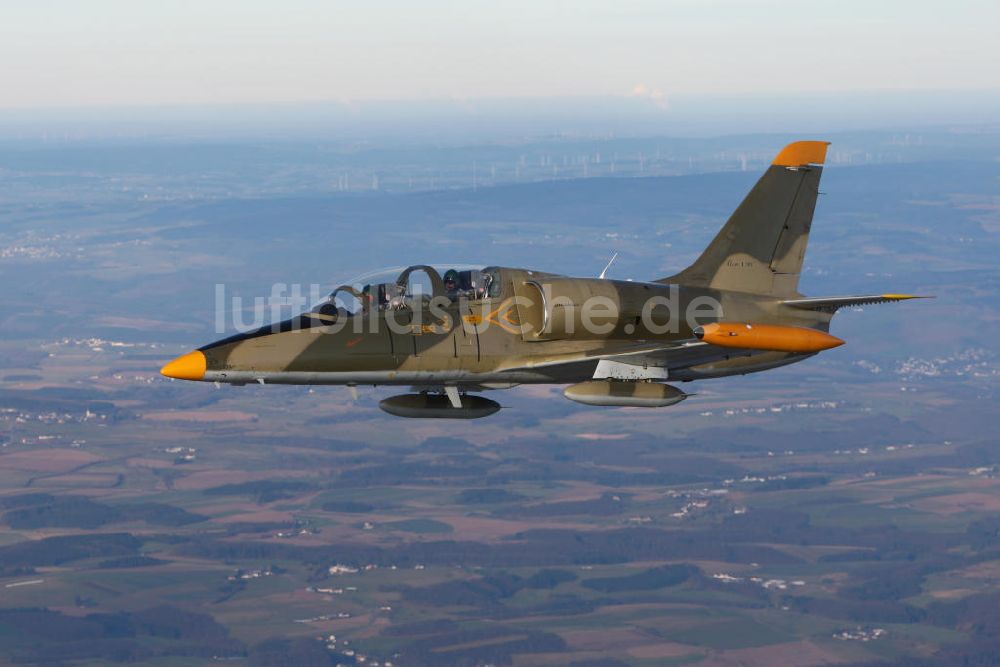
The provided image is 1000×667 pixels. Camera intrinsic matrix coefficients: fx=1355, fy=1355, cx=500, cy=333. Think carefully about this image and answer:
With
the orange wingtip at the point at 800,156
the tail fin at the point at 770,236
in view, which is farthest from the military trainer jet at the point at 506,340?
the orange wingtip at the point at 800,156

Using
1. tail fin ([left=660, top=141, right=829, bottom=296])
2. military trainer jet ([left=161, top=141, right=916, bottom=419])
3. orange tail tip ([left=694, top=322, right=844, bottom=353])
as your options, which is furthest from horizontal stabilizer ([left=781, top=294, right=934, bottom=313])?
orange tail tip ([left=694, top=322, right=844, bottom=353])

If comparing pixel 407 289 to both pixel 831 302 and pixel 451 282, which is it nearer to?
pixel 451 282

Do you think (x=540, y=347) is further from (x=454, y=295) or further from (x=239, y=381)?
(x=239, y=381)

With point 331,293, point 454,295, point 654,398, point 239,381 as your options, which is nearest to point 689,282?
point 654,398

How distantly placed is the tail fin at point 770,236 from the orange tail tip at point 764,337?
6820 mm

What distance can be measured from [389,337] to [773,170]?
14.7 m

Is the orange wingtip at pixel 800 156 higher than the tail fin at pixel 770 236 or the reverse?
higher

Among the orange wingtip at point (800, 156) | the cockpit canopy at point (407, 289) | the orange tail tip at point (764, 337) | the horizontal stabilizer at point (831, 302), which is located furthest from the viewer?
the orange wingtip at point (800, 156)

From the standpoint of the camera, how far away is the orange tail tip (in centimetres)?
3450

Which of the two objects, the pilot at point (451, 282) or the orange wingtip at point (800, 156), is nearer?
the pilot at point (451, 282)

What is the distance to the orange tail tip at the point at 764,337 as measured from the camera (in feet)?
113

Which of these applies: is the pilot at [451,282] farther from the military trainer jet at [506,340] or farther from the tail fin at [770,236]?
the tail fin at [770,236]

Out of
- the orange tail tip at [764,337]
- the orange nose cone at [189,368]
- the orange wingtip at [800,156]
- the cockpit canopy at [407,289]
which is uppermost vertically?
the orange wingtip at [800,156]

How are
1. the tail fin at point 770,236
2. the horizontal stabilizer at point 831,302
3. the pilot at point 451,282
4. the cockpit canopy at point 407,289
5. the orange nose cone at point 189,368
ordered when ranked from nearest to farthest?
1. the orange nose cone at point 189,368
2. the cockpit canopy at point 407,289
3. the pilot at point 451,282
4. the horizontal stabilizer at point 831,302
5. the tail fin at point 770,236
